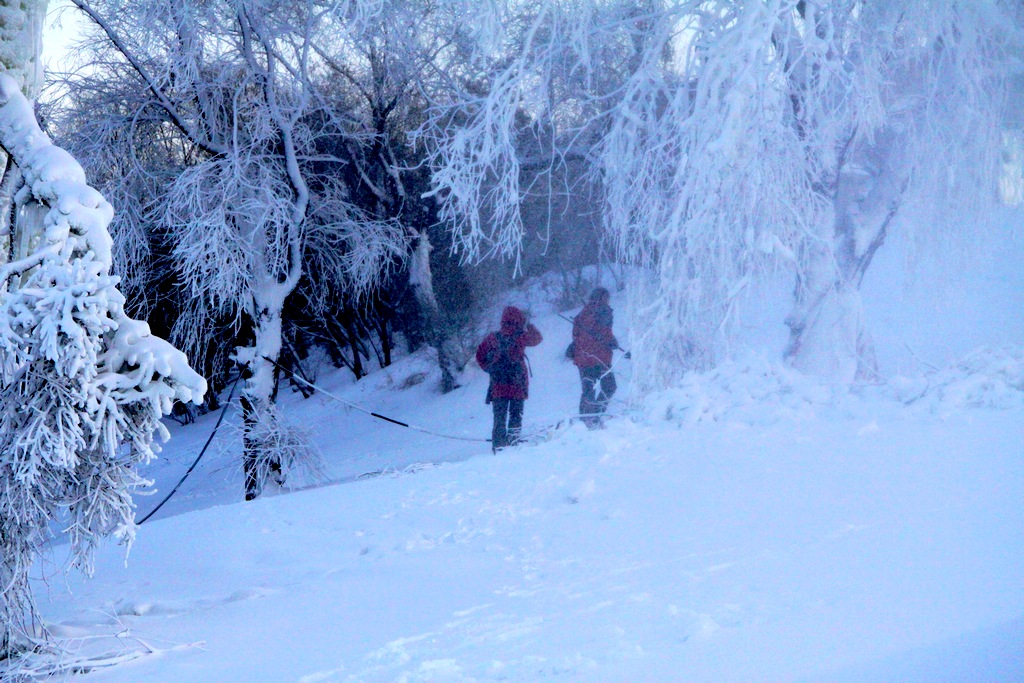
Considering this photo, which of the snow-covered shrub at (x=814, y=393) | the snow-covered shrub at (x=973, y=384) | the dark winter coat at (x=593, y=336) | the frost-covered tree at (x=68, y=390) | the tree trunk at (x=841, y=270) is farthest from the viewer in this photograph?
the dark winter coat at (x=593, y=336)

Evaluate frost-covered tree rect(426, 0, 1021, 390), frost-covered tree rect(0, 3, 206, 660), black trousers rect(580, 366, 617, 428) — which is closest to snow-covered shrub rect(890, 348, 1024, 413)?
frost-covered tree rect(426, 0, 1021, 390)

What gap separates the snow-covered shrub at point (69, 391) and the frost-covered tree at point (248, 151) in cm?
421

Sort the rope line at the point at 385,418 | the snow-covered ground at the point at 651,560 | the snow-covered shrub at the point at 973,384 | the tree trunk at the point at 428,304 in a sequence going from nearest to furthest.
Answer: the snow-covered ground at the point at 651,560, the snow-covered shrub at the point at 973,384, the rope line at the point at 385,418, the tree trunk at the point at 428,304

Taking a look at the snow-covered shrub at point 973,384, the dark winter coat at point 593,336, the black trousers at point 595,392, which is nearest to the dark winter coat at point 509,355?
the dark winter coat at point 593,336

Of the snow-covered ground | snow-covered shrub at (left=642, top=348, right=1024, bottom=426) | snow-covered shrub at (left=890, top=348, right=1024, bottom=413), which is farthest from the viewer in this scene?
snow-covered shrub at (left=642, top=348, right=1024, bottom=426)

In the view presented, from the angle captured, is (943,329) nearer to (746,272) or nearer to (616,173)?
(746,272)

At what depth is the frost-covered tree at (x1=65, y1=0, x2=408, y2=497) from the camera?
6719 mm

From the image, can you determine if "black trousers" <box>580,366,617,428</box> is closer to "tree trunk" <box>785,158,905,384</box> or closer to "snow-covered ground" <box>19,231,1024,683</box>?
"snow-covered ground" <box>19,231,1024,683</box>

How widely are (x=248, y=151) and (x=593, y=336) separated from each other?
3.48 meters

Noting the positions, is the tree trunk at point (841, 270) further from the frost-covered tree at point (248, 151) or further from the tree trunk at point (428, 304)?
the frost-covered tree at point (248, 151)

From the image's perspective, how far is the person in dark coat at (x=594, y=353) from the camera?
6.25 m

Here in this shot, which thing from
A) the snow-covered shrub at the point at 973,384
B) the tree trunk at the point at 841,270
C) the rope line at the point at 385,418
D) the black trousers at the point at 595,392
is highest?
the tree trunk at the point at 841,270

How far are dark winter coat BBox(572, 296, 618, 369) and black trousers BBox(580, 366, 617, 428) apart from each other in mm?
57

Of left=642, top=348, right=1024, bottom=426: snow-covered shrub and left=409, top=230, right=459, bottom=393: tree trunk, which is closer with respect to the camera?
left=642, top=348, right=1024, bottom=426: snow-covered shrub
